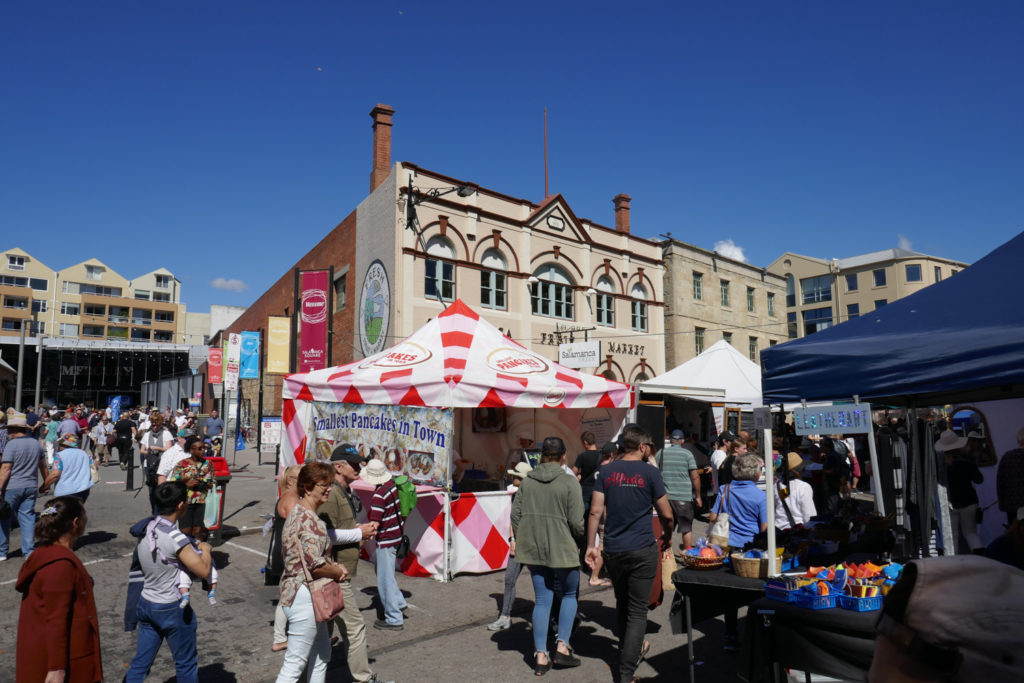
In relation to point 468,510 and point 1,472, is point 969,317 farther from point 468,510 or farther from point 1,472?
point 1,472

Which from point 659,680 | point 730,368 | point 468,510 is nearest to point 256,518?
point 468,510

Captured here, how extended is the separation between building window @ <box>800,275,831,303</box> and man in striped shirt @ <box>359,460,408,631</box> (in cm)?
6544

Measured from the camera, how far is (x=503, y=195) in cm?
2462

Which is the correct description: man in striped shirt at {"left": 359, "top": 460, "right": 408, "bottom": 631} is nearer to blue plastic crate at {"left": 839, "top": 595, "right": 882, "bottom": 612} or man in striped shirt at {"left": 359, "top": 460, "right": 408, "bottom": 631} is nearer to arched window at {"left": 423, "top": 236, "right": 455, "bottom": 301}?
blue plastic crate at {"left": 839, "top": 595, "right": 882, "bottom": 612}

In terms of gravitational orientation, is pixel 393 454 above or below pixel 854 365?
below

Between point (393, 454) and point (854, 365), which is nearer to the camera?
point (854, 365)

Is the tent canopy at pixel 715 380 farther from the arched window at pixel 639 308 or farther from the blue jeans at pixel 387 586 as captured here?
the blue jeans at pixel 387 586

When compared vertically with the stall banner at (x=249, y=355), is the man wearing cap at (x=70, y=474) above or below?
below

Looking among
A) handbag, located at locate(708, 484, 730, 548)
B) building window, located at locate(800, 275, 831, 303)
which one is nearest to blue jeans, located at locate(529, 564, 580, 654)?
handbag, located at locate(708, 484, 730, 548)

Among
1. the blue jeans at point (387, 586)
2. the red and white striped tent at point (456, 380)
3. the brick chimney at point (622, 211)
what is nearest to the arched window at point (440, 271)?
the brick chimney at point (622, 211)

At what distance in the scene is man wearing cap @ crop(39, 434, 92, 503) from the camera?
29.1ft

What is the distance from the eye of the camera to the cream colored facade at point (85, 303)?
3105 inches

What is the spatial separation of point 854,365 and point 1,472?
→ 10033mm

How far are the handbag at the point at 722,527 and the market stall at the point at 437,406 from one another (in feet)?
11.9
